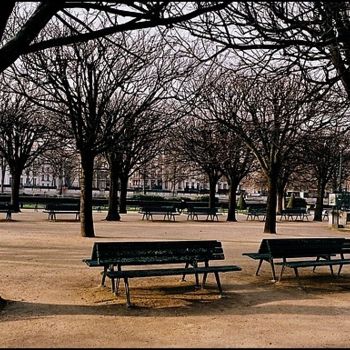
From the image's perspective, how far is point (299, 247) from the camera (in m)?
9.56

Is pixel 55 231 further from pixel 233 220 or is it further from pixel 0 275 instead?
pixel 233 220

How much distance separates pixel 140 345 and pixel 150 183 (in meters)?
88.9

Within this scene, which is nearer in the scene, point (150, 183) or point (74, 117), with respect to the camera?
point (74, 117)

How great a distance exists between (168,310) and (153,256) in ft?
Result: 4.54

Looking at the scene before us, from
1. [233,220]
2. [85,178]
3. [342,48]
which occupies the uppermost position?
[342,48]

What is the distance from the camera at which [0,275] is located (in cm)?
922

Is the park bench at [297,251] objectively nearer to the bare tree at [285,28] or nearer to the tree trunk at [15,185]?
the bare tree at [285,28]

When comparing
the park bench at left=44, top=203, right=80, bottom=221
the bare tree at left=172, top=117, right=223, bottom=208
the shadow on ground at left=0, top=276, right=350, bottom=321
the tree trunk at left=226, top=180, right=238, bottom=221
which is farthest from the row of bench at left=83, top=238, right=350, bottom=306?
the tree trunk at left=226, top=180, right=238, bottom=221

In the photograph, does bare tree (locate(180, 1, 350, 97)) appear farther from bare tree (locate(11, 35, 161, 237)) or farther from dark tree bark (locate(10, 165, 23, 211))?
dark tree bark (locate(10, 165, 23, 211))

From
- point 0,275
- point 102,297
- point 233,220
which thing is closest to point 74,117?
point 0,275

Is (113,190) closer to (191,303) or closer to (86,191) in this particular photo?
(86,191)

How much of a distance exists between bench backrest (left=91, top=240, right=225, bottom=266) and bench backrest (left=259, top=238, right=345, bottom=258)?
4.21ft

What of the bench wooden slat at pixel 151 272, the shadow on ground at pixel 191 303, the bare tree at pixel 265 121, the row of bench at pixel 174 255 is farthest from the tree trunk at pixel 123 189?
the bench wooden slat at pixel 151 272

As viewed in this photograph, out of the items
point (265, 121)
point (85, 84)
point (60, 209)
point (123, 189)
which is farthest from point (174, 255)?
point (123, 189)
